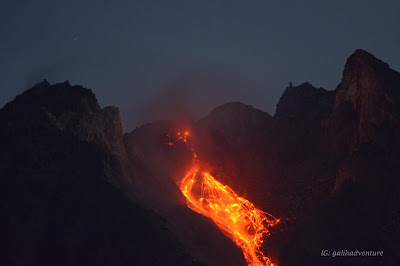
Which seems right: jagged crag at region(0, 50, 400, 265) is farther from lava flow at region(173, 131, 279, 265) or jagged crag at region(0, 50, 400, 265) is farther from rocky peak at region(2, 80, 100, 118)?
lava flow at region(173, 131, 279, 265)

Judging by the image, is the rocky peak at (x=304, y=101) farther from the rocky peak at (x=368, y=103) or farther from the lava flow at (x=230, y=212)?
the lava flow at (x=230, y=212)

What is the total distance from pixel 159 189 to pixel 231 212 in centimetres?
1127

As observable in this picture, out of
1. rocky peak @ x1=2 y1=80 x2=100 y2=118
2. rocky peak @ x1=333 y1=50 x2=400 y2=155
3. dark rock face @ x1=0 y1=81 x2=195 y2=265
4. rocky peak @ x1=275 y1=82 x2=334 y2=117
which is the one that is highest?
rocky peak @ x1=275 y1=82 x2=334 y2=117

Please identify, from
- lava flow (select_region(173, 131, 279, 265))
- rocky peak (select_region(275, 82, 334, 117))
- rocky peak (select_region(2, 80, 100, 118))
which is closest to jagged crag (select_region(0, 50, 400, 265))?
rocky peak (select_region(2, 80, 100, 118))

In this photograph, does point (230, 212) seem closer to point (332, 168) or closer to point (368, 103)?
point (332, 168)

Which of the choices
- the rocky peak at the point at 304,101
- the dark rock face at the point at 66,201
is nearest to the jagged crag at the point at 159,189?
the dark rock face at the point at 66,201

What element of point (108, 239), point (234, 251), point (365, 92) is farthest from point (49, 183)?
point (365, 92)

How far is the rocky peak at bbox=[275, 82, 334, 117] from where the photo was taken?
81.1m

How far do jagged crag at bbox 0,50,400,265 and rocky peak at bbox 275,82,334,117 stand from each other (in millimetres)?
9944

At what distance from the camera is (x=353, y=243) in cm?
4328

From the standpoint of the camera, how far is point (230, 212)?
195 feet

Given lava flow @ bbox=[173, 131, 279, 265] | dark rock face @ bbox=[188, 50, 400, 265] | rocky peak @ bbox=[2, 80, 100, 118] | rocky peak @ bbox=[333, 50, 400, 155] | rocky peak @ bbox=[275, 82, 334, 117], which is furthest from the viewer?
rocky peak @ bbox=[275, 82, 334, 117]

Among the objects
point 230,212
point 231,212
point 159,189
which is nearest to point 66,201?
point 159,189

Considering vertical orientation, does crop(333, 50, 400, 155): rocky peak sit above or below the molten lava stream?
above
